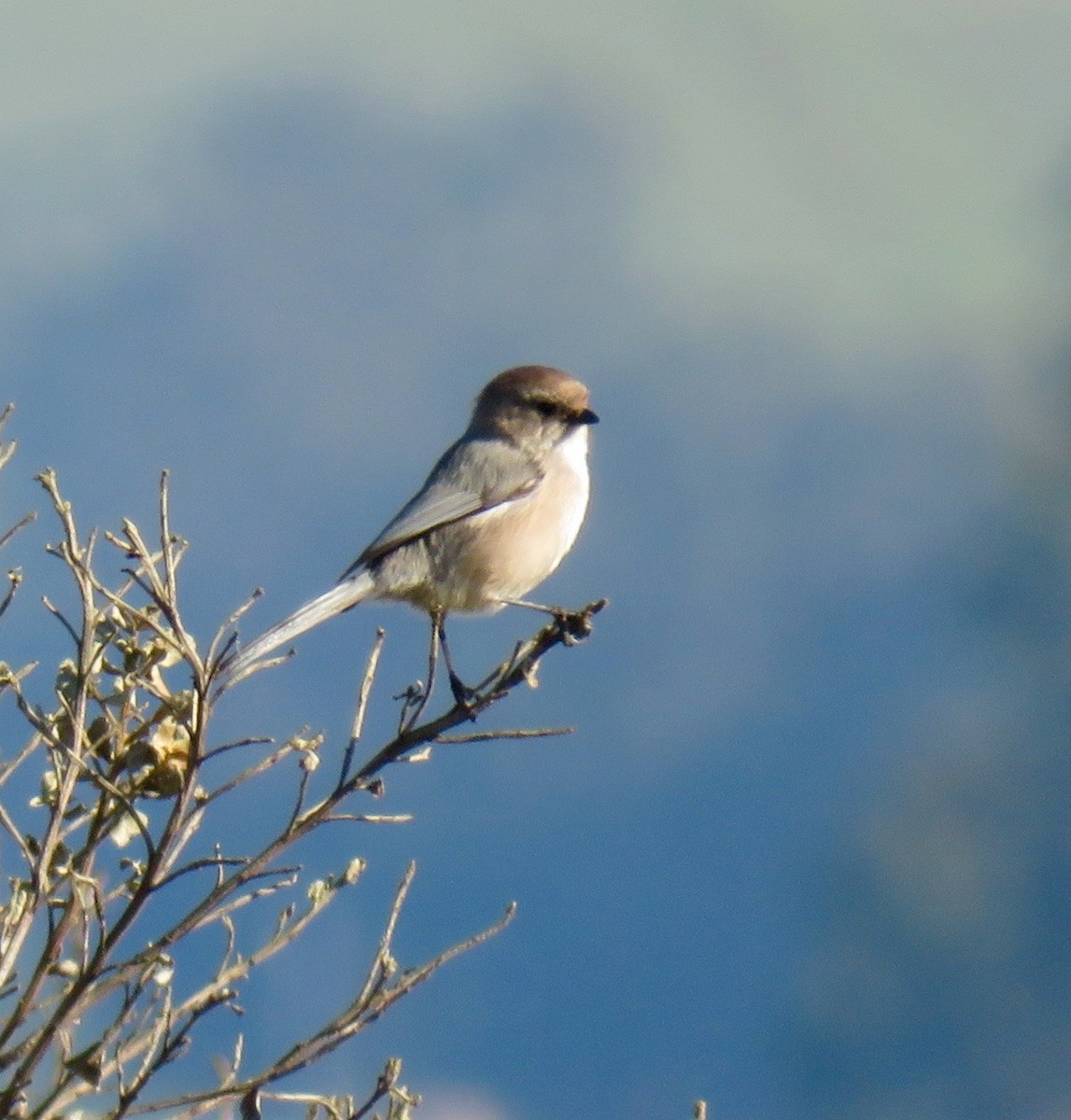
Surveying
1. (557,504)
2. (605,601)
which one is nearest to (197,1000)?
(605,601)

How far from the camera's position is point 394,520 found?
14.6 ft

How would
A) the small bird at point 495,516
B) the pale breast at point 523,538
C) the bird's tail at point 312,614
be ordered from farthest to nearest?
the pale breast at point 523,538 < the small bird at point 495,516 < the bird's tail at point 312,614

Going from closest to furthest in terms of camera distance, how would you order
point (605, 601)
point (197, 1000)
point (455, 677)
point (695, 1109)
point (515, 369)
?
point (695, 1109) → point (197, 1000) → point (605, 601) → point (455, 677) → point (515, 369)

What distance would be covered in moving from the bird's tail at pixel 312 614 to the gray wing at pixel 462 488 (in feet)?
0.17

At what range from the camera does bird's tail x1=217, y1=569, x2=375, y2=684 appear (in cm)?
349

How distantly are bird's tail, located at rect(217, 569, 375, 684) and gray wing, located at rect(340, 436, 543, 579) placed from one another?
0.17ft

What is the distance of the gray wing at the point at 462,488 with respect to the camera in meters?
4.37

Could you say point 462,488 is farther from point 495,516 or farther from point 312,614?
point 312,614

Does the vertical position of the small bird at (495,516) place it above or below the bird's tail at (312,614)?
above

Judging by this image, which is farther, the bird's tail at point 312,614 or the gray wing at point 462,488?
the gray wing at point 462,488

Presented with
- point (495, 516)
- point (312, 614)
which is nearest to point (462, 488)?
point (495, 516)

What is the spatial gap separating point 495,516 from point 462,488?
18 centimetres

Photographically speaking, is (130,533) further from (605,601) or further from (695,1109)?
(695,1109)

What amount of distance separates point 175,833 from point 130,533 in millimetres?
521
